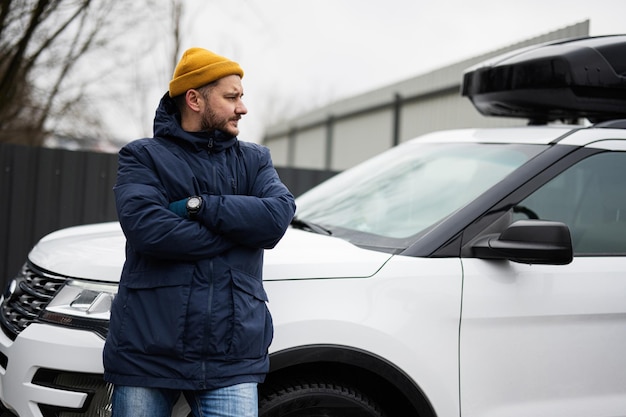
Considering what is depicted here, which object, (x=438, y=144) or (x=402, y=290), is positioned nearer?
(x=402, y=290)

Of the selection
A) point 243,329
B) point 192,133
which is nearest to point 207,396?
point 243,329

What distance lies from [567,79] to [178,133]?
210cm

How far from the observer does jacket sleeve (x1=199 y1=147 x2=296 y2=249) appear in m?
2.23

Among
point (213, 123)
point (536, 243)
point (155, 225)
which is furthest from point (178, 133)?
point (536, 243)

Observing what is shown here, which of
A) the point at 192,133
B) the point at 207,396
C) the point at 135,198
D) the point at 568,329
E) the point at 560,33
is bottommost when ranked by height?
the point at 207,396

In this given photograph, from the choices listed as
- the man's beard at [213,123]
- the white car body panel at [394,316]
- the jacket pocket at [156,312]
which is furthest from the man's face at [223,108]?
the white car body panel at [394,316]

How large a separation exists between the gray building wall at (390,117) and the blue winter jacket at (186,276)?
5624 millimetres

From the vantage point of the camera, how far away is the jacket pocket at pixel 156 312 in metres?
2.14

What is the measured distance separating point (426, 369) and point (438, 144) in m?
1.54

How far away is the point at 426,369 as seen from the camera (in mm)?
2699

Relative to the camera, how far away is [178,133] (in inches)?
92.4

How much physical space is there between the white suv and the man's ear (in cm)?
66

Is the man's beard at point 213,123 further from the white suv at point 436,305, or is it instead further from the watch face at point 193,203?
the white suv at point 436,305

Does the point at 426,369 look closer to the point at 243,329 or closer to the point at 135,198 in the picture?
the point at 243,329
